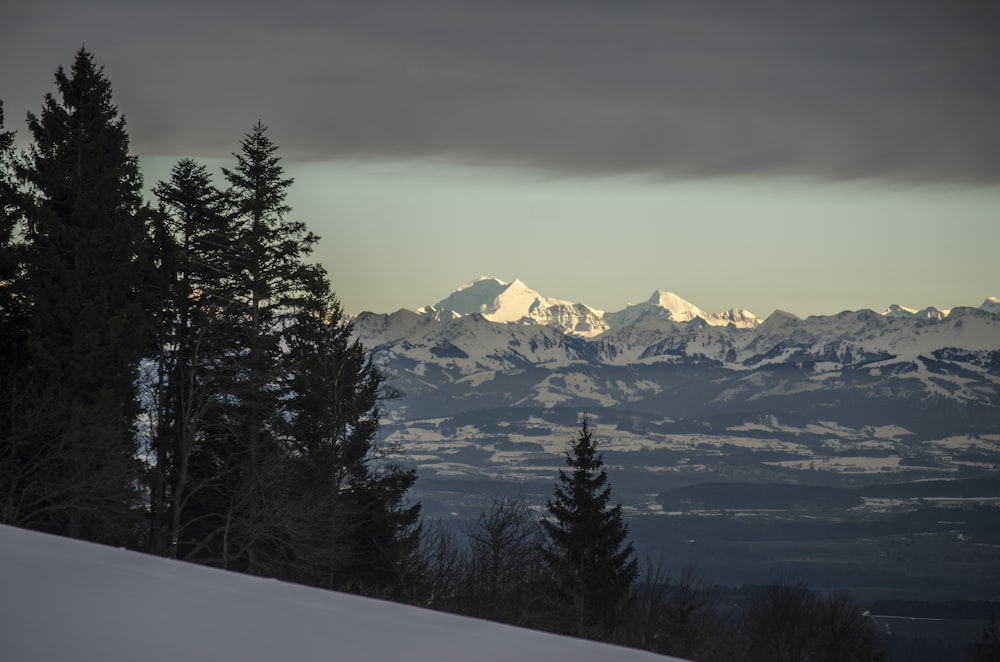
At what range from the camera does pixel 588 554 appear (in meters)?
45.2

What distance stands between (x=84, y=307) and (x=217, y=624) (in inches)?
1071

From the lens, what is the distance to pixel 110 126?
30891 mm

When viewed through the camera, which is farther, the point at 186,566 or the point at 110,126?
the point at 110,126

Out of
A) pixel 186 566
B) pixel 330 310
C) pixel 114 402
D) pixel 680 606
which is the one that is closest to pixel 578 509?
pixel 680 606

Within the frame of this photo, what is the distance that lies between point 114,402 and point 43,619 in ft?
88.3

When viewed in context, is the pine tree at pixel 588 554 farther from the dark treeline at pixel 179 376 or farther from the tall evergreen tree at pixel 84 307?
the tall evergreen tree at pixel 84 307

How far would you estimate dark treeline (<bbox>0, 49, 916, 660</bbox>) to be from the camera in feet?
87.4

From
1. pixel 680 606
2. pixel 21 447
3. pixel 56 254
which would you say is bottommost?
pixel 680 606

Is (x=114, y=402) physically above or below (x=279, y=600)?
above

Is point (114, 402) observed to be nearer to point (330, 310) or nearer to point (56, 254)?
point (56, 254)

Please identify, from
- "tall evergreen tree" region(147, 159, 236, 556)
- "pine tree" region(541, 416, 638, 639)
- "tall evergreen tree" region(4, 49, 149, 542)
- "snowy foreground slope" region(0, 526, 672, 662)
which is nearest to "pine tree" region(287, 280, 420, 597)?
"tall evergreen tree" region(147, 159, 236, 556)

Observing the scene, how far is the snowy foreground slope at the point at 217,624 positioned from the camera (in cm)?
256

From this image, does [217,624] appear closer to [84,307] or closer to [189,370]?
[84,307]

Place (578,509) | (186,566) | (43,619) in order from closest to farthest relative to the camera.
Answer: (43,619)
(186,566)
(578,509)
